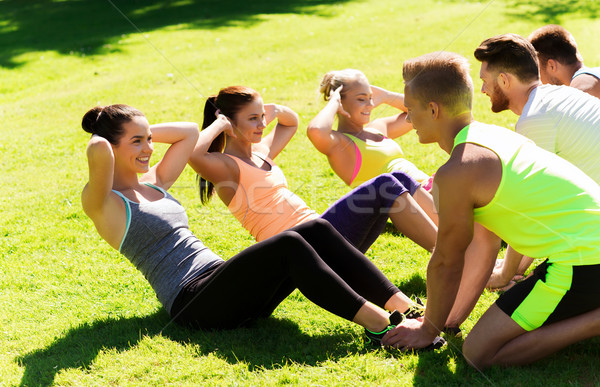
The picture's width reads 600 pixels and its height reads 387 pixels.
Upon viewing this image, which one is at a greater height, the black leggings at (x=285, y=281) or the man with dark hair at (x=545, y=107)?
the man with dark hair at (x=545, y=107)

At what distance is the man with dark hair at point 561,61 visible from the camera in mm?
5820

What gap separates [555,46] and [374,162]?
2.07 meters

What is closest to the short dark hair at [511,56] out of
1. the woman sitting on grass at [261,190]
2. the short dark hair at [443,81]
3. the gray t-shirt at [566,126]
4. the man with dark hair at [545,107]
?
the man with dark hair at [545,107]

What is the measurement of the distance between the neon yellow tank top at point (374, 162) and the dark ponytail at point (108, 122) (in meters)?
2.63

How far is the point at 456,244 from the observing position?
11.7 feet

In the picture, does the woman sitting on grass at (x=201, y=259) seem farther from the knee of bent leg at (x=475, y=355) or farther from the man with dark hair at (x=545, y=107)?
the man with dark hair at (x=545, y=107)

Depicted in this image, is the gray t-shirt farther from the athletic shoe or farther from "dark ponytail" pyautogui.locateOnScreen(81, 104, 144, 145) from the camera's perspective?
"dark ponytail" pyautogui.locateOnScreen(81, 104, 144, 145)

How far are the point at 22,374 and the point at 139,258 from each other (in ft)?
3.46

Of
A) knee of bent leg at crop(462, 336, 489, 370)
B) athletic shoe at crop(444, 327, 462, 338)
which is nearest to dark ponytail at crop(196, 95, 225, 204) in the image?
athletic shoe at crop(444, 327, 462, 338)

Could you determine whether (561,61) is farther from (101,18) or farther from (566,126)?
(101,18)

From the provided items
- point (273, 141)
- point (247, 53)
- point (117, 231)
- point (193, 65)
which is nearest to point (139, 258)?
point (117, 231)

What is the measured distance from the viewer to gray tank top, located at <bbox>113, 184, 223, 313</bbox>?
4.36 meters

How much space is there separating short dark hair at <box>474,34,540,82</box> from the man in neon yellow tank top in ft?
4.15

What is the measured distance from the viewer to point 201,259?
4418 millimetres
